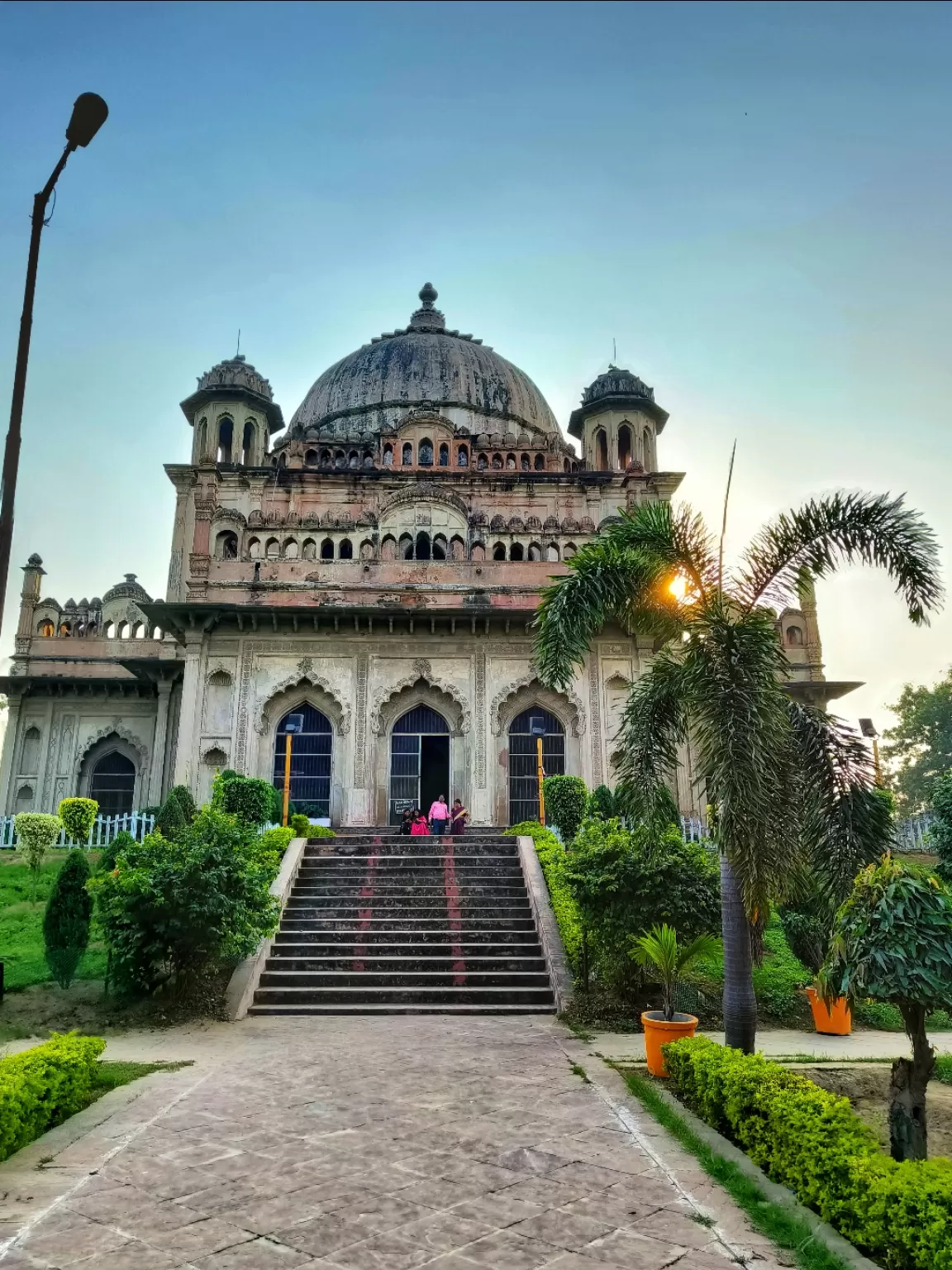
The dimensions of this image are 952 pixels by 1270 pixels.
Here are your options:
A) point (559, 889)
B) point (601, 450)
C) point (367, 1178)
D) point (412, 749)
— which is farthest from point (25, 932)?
point (601, 450)

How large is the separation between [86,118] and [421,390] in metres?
25.7

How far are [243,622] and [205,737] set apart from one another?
2782 mm

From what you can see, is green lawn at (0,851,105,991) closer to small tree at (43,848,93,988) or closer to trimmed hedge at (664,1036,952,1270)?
small tree at (43,848,93,988)

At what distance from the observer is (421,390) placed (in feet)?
104

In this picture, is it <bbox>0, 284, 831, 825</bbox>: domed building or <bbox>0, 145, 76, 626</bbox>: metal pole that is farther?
<bbox>0, 284, 831, 825</bbox>: domed building

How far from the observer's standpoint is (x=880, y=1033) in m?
10.8

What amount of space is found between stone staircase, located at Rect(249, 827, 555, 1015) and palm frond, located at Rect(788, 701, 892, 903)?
4.50m

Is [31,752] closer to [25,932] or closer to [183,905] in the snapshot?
[25,932]

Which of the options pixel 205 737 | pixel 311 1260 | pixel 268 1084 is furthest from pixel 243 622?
pixel 311 1260

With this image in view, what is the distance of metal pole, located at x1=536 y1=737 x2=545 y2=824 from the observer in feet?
64.0

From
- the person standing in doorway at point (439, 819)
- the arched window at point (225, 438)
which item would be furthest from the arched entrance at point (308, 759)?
the arched window at point (225, 438)

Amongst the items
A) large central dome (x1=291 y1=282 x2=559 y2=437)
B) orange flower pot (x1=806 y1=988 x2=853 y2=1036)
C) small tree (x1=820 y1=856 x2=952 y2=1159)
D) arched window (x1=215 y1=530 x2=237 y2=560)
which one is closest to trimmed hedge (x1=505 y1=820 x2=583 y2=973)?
orange flower pot (x1=806 y1=988 x2=853 y2=1036)

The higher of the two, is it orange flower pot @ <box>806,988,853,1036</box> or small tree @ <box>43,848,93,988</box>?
small tree @ <box>43,848,93,988</box>

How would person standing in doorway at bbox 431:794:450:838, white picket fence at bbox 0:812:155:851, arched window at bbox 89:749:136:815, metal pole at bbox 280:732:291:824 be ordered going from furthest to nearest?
arched window at bbox 89:749:136:815
person standing in doorway at bbox 431:794:450:838
metal pole at bbox 280:732:291:824
white picket fence at bbox 0:812:155:851
